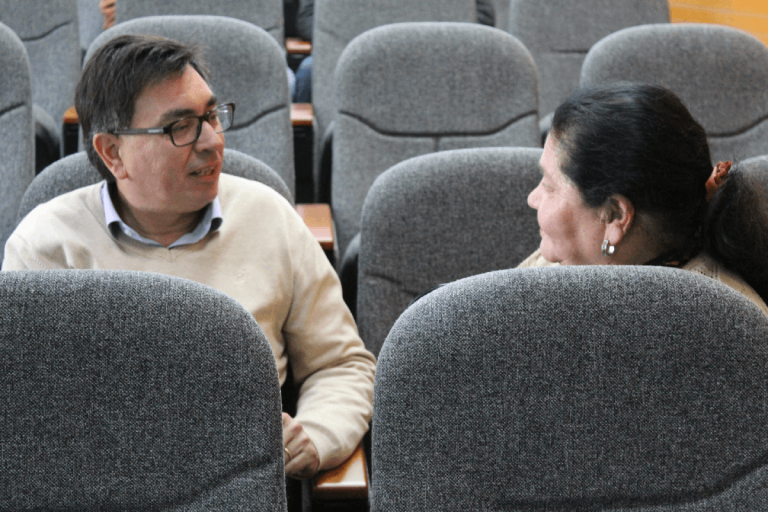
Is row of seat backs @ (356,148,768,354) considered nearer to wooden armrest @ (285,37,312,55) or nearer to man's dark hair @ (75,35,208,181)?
man's dark hair @ (75,35,208,181)

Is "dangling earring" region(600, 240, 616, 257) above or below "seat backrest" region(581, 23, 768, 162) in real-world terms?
above

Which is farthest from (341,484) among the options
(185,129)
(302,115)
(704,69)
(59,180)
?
(704,69)

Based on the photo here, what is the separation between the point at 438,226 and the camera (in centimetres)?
118

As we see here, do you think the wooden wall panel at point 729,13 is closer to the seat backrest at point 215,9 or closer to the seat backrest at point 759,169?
the seat backrest at point 215,9

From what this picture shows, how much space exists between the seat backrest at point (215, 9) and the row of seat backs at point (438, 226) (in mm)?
1106

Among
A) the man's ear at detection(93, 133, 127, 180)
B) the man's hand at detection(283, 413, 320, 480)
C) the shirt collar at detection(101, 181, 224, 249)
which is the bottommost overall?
the man's hand at detection(283, 413, 320, 480)

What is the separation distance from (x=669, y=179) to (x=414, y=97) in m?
0.89

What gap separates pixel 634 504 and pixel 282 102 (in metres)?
1.19

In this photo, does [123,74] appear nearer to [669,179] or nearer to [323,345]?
[323,345]

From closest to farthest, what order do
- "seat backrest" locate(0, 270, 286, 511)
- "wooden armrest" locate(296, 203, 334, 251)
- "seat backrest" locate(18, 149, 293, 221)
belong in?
"seat backrest" locate(0, 270, 286, 511) < "seat backrest" locate(18, 149, 293, 221) < "wooden armrest" locate(296, 203, 334, 251)

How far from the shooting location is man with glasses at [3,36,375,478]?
1034 mm

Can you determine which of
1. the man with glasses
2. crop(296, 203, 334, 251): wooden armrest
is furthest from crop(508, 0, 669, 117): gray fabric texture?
the man with glasses

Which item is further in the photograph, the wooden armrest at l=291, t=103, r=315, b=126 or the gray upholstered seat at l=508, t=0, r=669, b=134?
the gray upholstered seat at l=508, t=0, r=669, b=134

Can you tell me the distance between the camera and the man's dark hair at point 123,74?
1034 mm
